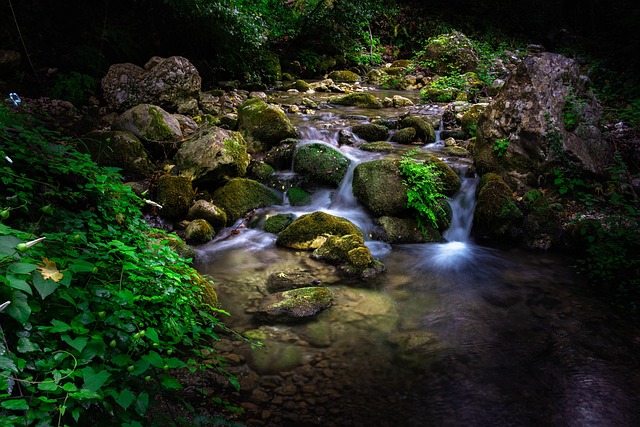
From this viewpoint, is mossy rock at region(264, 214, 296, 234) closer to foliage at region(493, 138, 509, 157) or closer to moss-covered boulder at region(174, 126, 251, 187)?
moss-covered boulder at region(174, 126, 251, 187)

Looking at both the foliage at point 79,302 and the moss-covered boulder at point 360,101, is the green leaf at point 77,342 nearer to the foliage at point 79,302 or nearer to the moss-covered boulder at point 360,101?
the foliage at point 79,302


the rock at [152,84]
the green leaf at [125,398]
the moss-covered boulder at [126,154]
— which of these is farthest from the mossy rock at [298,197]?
the green leaf at [125,398]

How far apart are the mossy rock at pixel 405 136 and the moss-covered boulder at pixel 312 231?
3774mm

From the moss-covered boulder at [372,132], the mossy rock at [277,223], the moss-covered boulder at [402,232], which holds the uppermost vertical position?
the moss-covered boulder at [372,132]

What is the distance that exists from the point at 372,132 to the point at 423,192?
10.3 ft

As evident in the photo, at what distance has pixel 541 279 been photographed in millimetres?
5297

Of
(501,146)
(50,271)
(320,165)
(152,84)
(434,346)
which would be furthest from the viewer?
(152,84)

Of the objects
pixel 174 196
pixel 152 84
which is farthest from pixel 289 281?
pixel 152 84

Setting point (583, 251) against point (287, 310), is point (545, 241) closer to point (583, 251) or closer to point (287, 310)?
point (583, 251)

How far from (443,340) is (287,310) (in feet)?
5.41

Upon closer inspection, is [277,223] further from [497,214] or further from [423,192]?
[497,214]

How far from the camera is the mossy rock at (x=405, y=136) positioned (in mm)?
9023

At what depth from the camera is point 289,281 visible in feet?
16.2

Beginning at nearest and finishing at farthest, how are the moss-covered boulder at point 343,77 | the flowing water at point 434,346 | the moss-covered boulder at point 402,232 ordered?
the flowing water at point 434,346, the moss-covered boulder at point 402,232, the moss-covered boulder at point 343,77
